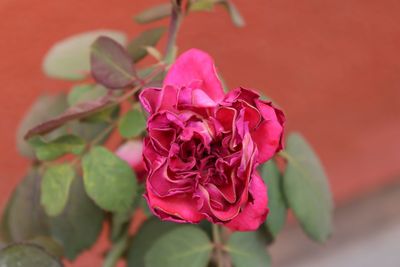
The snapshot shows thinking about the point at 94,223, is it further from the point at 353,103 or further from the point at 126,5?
the point at 353,103

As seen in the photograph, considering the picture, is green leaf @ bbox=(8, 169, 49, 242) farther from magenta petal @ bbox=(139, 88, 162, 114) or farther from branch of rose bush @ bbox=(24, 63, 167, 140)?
magenta petal @ bbox=(139, 88, 162, 114)

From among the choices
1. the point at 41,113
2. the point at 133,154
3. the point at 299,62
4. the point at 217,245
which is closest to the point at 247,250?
the point at 217,245

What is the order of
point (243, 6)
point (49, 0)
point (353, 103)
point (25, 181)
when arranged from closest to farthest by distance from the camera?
point (25, 181) < point (49, 0) < point (243, 6) < point (353, 103)

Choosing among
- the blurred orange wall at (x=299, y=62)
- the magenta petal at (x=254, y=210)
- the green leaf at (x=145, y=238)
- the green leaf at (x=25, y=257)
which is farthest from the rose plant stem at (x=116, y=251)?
the blurred orange wall at (x=299, y=62)

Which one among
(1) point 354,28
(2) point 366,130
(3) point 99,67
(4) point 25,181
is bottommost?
(2) point 366,130

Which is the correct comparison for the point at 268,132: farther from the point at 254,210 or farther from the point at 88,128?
the point at 88,128

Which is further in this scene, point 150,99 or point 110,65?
point 110,65

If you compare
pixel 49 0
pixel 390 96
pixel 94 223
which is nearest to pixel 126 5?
pixel 49 0
